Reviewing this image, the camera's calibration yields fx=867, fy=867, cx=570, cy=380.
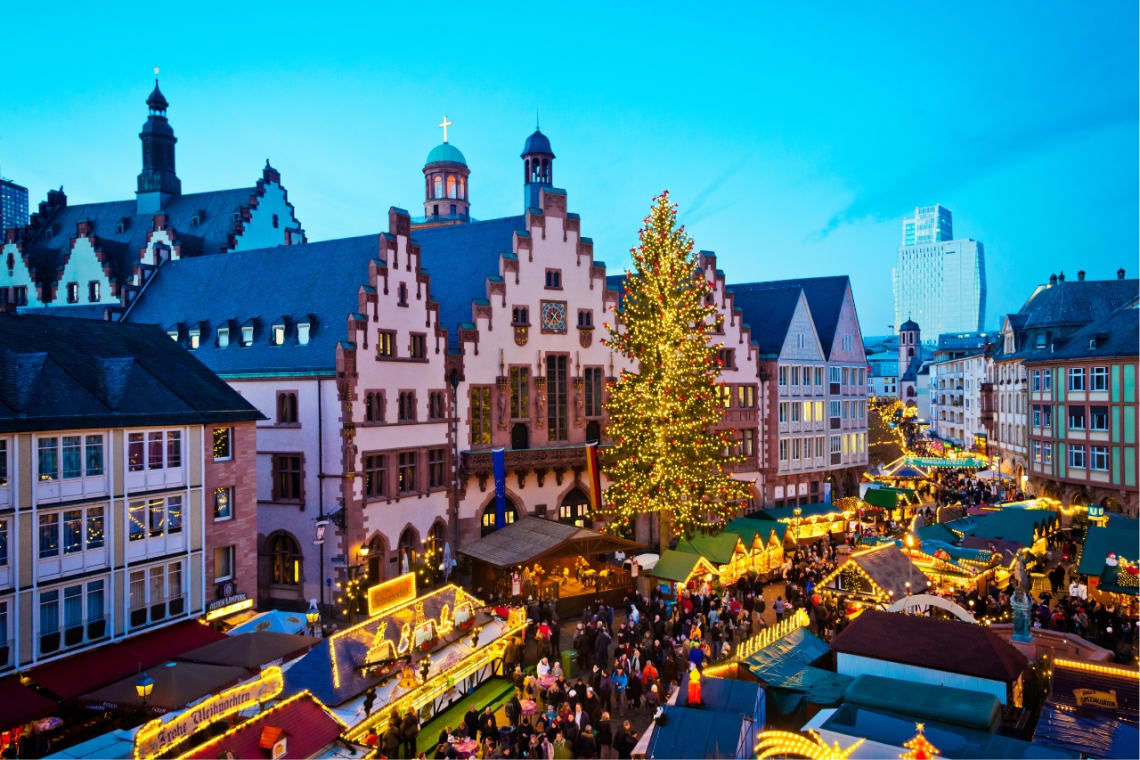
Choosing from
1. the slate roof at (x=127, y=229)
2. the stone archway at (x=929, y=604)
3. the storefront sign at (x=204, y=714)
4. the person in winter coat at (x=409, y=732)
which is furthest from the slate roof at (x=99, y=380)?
the slate roof at (x=127, y=229)

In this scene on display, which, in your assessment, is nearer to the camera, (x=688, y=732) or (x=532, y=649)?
(x=688, y=732)

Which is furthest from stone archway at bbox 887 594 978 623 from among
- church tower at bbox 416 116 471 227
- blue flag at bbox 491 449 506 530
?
church tower at bbox 416 116 471 227

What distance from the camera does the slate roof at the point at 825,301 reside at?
59.7 meters

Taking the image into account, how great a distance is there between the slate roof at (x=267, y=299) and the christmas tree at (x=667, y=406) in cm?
1346

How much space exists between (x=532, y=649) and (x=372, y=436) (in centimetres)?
1249

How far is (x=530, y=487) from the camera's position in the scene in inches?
1725

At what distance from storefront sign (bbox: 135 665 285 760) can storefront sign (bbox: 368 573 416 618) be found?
414 centimetres

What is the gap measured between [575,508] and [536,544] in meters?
11.2

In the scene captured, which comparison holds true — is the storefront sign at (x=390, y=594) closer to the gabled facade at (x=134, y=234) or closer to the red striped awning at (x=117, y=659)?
the red striped awning at (x=117, y=659)

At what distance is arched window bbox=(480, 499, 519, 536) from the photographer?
42375 millimetres

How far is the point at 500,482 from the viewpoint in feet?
136

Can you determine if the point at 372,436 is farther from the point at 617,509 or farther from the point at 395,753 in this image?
the point at 395,753

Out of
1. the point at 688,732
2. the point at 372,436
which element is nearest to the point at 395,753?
the point at 688,732

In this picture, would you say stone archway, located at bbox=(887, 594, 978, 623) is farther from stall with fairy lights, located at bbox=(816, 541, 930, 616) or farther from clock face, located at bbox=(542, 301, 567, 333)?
clock face, located at bbox=(542, 301, 567, 333)
